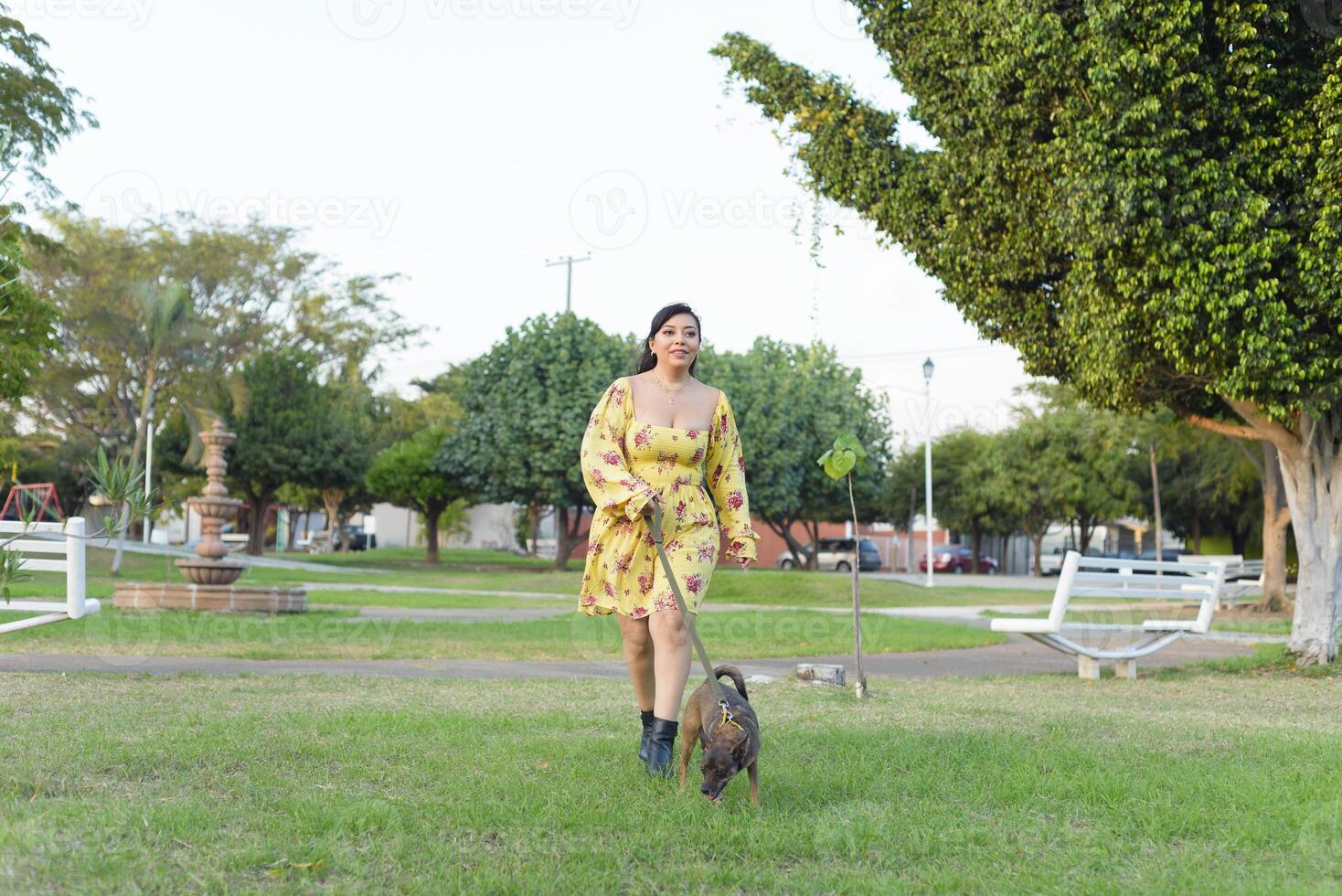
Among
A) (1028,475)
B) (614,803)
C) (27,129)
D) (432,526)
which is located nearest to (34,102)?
(27,129)

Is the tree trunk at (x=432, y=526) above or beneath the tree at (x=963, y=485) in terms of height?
beneath

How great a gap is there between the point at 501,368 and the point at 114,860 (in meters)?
34.5

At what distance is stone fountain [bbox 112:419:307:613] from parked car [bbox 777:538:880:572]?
110ft

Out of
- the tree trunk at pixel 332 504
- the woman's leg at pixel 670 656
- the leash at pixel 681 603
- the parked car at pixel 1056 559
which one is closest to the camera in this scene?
the leash at pixel 681 603

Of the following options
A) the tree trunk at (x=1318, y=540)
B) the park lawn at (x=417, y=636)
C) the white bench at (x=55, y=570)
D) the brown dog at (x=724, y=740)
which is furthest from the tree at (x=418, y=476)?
the brown dog at (x=724, y=740)

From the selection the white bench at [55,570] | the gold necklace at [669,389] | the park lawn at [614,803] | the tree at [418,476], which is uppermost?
the tree at [418,476]

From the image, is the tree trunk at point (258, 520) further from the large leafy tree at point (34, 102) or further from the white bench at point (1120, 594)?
the white bench at point (1120, 594)

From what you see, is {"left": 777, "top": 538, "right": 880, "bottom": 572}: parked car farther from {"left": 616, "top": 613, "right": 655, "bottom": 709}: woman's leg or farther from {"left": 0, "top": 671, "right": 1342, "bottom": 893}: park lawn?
{"left": 616, "top": 613, "right": 655, "bottom": 709}: woman's leg

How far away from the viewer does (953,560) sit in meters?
52.9

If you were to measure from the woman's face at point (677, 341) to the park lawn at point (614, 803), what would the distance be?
1.62 metres

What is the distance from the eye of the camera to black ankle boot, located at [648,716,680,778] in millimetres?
4750

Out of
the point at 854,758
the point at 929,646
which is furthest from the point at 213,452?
the point at 854,758

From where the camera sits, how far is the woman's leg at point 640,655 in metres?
4.93

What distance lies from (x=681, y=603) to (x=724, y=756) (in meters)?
0.68
